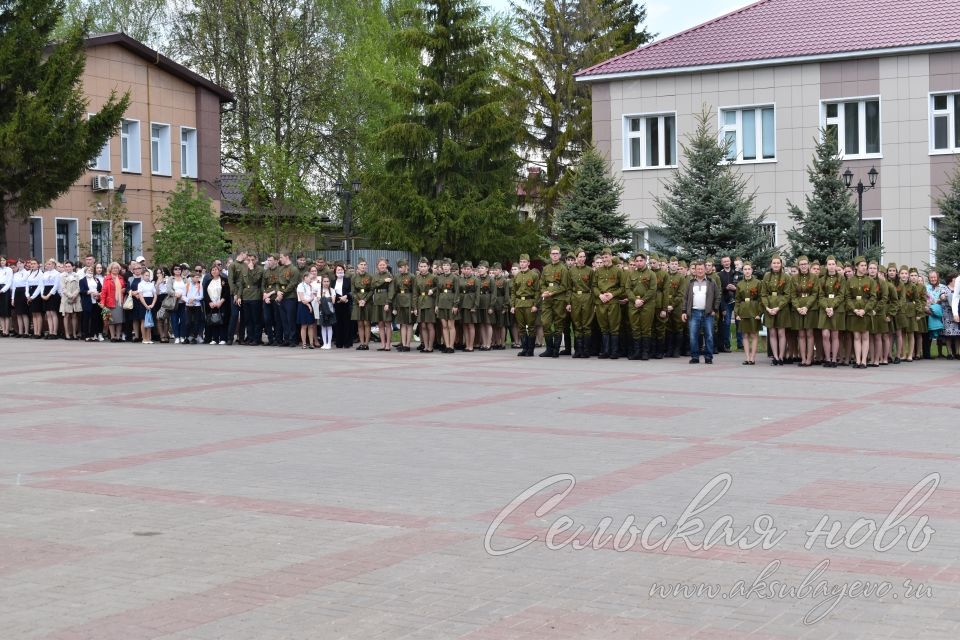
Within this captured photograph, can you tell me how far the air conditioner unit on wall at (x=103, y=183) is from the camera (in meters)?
41.6

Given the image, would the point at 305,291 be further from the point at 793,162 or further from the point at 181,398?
the point at 793,162

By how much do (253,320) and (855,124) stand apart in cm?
1780

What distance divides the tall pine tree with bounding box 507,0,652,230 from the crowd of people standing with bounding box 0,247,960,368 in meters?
25.9

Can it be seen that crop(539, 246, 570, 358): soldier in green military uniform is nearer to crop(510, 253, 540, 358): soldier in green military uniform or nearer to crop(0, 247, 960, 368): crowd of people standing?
crop(0, 247, 960, 368): crowd of people standing

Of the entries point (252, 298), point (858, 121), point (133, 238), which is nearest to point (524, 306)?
point (252, 298)

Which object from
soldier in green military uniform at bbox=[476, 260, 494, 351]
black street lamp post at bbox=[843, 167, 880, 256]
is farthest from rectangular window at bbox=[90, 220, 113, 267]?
black street lamp post at bbox=[843, 167, 880, 256]

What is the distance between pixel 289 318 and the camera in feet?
88.3

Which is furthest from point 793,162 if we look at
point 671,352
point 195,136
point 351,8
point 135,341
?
point 351,8

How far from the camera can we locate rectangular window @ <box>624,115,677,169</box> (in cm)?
3800

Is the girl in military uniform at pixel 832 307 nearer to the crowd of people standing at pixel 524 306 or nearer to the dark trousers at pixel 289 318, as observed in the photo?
the crowd of people standing at pixel 524 306

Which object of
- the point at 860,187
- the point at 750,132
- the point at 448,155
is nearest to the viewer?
the point at 860,187

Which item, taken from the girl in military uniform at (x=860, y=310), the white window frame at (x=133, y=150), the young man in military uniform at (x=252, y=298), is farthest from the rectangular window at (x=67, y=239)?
the girl in military uniform at (x=860, y=310)

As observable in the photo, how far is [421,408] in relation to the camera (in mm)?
15055

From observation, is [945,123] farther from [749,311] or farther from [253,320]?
[253,320]
